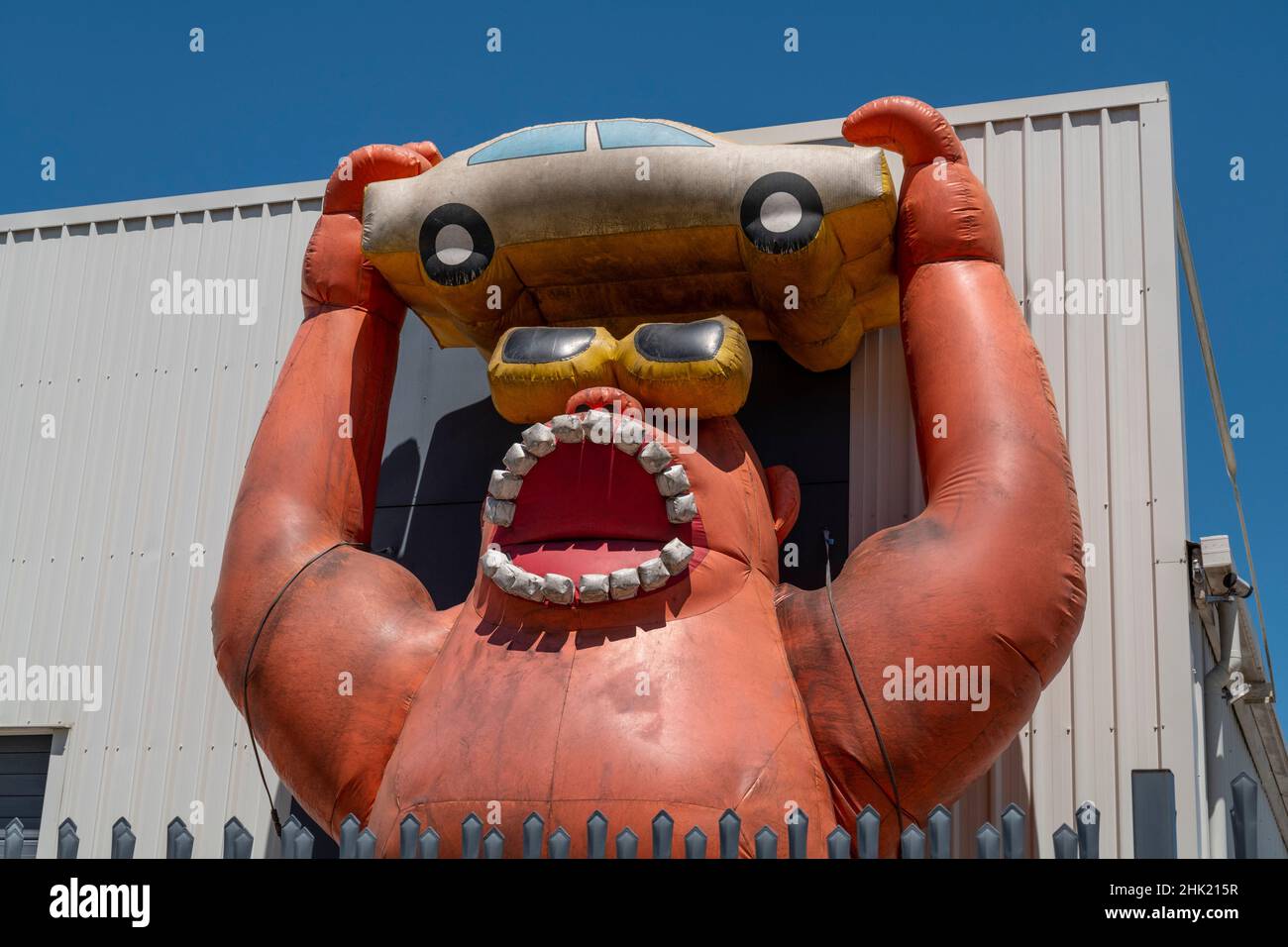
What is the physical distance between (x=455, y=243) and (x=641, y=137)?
82 centimetres

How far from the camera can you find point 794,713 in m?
4.29

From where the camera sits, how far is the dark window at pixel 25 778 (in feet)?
22.4

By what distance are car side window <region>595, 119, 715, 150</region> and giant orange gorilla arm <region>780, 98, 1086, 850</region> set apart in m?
1.04

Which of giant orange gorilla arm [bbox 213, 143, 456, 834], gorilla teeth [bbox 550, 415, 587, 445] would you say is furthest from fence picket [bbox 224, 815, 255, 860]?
gorilla teeth [bbox 550, 415, 587, 445]

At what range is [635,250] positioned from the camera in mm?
5188

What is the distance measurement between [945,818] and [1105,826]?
7.63 ft

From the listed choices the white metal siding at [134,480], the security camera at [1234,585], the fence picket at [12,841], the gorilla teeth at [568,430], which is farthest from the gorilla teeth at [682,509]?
the white metal siding at [134,480]

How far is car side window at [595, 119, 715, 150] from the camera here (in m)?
5.09

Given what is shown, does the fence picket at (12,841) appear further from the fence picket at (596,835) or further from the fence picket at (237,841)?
the fence picket at (596,835)

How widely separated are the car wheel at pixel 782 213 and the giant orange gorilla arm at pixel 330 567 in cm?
155

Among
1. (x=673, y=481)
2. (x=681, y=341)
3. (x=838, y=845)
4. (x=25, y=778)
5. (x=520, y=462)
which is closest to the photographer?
(x=838, y=845)

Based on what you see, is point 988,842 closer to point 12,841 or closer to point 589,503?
point 589,503

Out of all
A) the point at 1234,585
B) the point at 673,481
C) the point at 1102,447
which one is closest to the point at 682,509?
the point at 673,481

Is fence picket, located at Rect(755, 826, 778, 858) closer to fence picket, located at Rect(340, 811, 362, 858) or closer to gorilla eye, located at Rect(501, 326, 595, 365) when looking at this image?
fence picket, located at Rect(340, 811, 362, 858)
